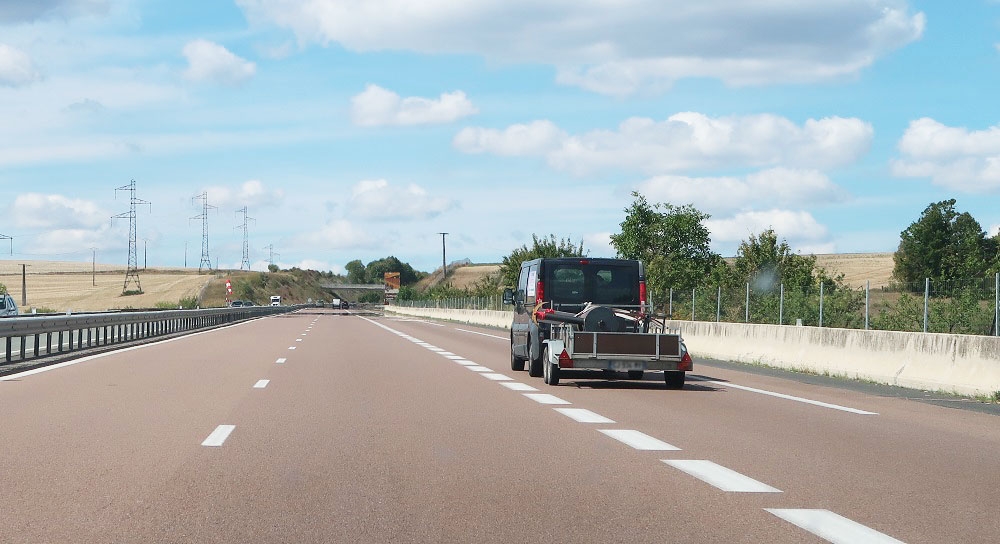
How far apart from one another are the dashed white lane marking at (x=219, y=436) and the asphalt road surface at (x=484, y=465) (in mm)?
42

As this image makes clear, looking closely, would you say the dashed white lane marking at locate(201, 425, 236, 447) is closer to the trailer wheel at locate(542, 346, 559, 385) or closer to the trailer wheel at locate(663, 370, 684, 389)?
the trailer wheel at locate(542, 346, 559, 385)

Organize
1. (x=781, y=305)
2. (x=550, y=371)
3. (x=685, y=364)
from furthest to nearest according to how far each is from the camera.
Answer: (x=781, y=305) → (x=550, y=371) → (x=685, y=364)

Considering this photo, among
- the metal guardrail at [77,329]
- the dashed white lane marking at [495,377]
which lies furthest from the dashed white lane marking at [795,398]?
the metal guardrail at [77,329]

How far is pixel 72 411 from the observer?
1307 centimetres

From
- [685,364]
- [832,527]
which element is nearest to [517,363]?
[685,364]

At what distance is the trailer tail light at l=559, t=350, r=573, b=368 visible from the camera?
677 inches

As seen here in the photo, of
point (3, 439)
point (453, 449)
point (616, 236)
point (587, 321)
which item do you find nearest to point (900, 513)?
point (453, 449)

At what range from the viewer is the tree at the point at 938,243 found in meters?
121

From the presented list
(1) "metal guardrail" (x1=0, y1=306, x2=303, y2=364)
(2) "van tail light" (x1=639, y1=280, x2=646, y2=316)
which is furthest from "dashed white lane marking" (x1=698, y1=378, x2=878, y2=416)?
(1) "metal guardrail" (x1=0, y1=306, x2=303, y2=364)

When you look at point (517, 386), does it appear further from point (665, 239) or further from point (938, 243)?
point (938, 243)

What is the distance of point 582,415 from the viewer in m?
13.2

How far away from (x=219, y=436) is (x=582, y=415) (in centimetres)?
412

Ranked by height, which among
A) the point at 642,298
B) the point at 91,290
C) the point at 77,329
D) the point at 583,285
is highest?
the point at 583,285

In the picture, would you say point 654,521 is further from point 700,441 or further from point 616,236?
point 616,236
